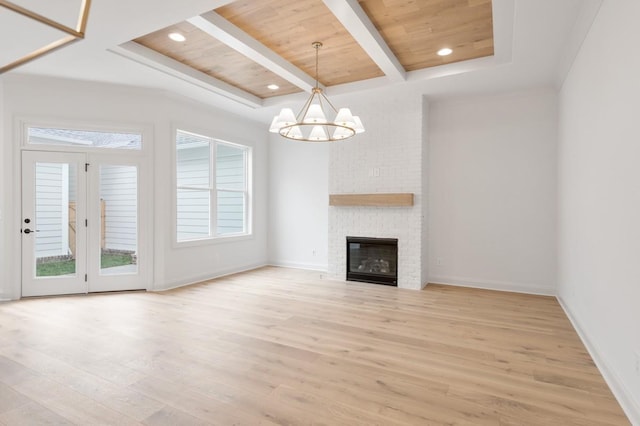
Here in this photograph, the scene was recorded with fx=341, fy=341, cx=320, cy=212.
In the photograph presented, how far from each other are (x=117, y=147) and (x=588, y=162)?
219 inches

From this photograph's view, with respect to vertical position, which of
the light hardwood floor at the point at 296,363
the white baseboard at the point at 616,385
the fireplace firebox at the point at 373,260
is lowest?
the light hardwood floor at the point at 296,363

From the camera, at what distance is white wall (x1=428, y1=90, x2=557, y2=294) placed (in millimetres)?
4730

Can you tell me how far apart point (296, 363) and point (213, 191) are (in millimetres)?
4067

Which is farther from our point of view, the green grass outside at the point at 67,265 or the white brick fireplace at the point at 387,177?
the white brick fireplace at the point at 387,177

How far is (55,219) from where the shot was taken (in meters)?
4.59

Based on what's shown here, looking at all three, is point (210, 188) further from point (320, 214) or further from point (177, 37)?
point (177, 37)

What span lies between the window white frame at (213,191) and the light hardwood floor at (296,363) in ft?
4.66

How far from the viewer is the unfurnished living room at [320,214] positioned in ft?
7.28

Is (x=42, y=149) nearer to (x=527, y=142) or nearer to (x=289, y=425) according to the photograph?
(x=289, y=425)

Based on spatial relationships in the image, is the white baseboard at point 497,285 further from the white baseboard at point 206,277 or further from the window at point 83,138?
the window at point 83,138

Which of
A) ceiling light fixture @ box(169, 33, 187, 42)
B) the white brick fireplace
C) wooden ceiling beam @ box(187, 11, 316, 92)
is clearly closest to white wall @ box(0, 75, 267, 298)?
ceiling light fixture @ box(169, 33, 187, 42)

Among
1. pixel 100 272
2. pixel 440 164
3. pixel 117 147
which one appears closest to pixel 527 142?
pixel 440 164

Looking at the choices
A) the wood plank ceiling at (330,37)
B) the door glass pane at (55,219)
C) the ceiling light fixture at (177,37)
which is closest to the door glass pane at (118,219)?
the door glass pane at (55,219)

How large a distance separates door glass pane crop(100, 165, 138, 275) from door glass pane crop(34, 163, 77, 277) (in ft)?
1.15
